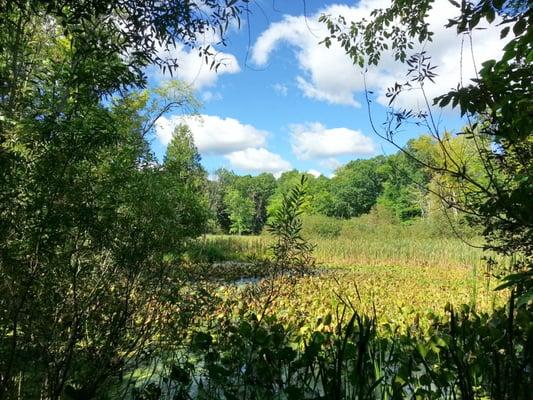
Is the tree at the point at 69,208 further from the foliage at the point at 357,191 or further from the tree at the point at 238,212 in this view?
the foliage at the point at 357,191

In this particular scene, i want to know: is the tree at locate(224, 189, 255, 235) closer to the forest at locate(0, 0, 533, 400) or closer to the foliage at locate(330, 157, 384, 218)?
the foliage at locate(330, 157, 384, 218)

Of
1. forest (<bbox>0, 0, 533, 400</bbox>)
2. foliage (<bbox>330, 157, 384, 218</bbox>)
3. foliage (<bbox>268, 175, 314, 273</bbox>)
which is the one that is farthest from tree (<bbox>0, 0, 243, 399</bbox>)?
foliage (<bbox>330, 157, 384, 218</bbox>)

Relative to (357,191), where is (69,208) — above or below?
below

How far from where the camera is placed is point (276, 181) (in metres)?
82.4

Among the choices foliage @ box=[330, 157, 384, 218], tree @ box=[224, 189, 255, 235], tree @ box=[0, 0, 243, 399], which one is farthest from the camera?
foliage @ box=[330, 157, 384, 218]

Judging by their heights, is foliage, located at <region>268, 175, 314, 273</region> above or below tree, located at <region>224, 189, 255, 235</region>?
below

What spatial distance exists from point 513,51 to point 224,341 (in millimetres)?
2461

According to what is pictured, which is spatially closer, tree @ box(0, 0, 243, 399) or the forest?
the forest

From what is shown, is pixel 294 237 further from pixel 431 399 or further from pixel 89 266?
pixel 89 266

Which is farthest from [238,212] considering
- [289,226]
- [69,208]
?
[289,226]

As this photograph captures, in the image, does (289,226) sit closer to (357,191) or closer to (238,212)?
(238,212)

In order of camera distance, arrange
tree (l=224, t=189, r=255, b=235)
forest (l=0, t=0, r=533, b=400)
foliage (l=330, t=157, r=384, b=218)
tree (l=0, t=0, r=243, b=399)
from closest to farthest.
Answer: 1. forest (l=0, t=0, r=533, b=400)
2. tree (l=0, t=0, r=243, b=399)
3. tree (l=224, t=189, r=255, b=235)
4. foliage (l=330, t=157, r=384, b=218)

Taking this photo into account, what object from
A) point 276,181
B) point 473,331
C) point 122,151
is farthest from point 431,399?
point 276,181

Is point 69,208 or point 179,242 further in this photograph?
point 179,242
